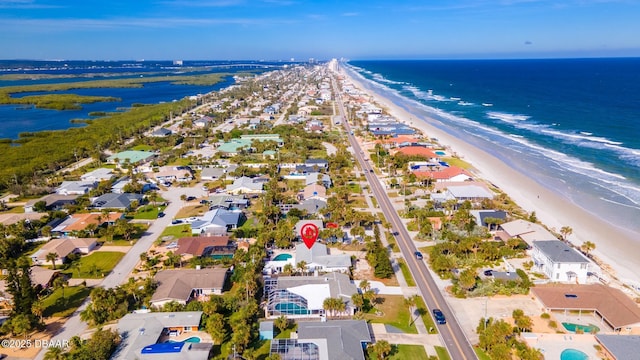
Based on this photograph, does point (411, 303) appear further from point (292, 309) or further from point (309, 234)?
point (309, 234)

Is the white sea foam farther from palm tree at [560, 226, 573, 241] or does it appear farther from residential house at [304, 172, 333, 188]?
residential house at [304, 172, 333, 188]

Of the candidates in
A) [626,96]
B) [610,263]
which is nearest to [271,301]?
[610,263]

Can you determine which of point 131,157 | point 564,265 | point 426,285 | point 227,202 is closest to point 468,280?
point 426,285

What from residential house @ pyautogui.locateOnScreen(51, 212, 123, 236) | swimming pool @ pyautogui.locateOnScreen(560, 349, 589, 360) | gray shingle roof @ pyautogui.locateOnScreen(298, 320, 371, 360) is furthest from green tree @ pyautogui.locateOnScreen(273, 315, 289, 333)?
residential house @ pyautogui.locateOnScreen(51, 212, 123, 236)

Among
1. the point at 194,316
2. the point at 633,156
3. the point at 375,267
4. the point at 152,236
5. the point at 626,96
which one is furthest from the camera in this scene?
the point at 626,96

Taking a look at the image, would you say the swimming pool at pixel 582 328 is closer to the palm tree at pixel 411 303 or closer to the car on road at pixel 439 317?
the car on road at pixel 439 317

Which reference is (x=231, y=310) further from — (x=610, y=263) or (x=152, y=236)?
(x=610, y=263)
